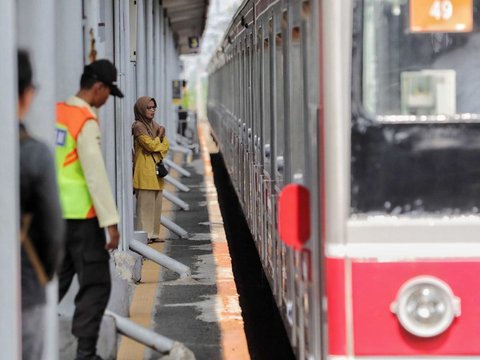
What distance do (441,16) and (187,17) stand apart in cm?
2326

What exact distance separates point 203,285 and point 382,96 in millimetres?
4692

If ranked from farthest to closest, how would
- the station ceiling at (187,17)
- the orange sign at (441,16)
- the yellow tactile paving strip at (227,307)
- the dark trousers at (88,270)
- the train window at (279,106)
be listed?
the station ceiling at (187,17) → the train window at (279,106) → the yellow tactile paving strip at (227,307) → the dark trousers at (88,270) → the orange sign at (441,16)

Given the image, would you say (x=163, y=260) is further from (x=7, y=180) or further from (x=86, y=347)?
(x=7, y=180)

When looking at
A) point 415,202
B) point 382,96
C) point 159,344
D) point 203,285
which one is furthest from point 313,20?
point 203,285

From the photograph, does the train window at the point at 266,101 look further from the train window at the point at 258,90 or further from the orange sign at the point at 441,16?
the orange sign at the point at 441,16

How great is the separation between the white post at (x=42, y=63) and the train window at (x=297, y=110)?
108 centimetres

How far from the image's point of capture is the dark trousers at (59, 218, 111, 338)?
5.77 meters

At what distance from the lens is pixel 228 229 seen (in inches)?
576

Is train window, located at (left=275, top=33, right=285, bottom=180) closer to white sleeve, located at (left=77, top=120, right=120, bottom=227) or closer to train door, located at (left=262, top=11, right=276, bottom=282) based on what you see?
train door, located at (left=262, top=11, right=276, bottom=282)

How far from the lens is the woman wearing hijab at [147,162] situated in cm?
1089

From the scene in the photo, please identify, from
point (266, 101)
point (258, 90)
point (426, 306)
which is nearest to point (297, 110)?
point (426, 306)

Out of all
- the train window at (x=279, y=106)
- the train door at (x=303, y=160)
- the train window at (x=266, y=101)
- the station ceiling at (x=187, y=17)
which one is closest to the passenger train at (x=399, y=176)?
the train door at (x=303, y=160)

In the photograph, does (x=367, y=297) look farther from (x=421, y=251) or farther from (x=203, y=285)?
(x=203, y=285)

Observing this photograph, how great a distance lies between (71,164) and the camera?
5684 millimetres
